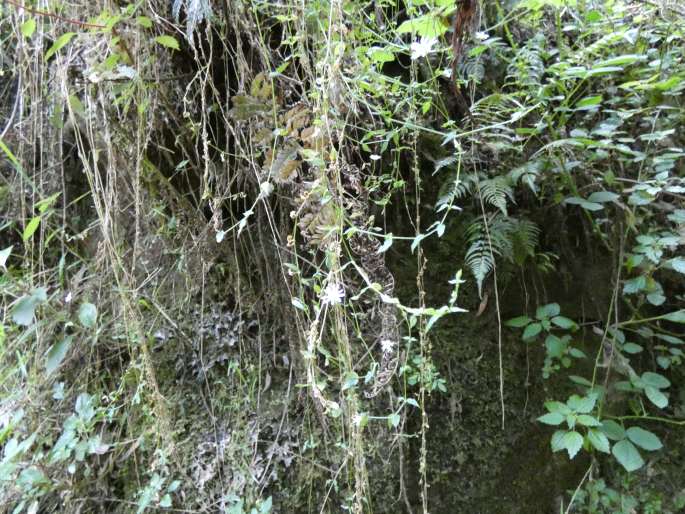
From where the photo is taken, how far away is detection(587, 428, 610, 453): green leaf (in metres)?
1.02

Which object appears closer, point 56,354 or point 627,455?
point 627,455

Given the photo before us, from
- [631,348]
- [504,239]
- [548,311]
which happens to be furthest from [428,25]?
[631,348]

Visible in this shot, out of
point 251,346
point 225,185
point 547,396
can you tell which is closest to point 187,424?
point 251,346

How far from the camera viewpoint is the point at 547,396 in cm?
126

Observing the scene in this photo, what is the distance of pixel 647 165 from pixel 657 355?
51 centimetres

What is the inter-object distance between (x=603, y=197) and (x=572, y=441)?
58 cm

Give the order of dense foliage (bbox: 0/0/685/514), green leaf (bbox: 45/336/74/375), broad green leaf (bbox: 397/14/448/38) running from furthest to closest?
green leaf (bbox: 45/336/74/375) < dense foliage (bbox: 0/0/685/514) < broad green leaf (bbox: 397/14/448/38)

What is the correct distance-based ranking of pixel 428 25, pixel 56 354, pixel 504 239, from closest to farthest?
pixel 428 25 → pixel 504 239 → pixel 56 354

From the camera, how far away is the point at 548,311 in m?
1.18

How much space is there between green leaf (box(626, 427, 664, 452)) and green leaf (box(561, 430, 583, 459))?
0.14 metres

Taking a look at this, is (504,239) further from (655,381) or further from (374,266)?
(655,381)

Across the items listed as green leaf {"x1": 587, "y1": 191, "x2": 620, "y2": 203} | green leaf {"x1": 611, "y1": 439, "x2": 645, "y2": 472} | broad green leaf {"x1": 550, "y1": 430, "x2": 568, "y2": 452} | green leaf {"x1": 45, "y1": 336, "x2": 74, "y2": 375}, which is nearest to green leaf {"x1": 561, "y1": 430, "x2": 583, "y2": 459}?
broad green leaf {"x1": 550, "y1": 430, "x2": 568, "y2": 452}

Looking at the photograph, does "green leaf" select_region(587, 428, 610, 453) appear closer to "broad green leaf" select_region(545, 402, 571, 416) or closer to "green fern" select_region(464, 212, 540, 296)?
"broad green leaf" select_region(545, 402, 571, 416)

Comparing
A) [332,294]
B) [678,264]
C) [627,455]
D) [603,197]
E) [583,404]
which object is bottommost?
[627,455]
